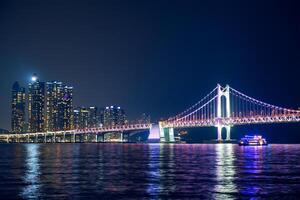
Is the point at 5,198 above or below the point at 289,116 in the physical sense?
below

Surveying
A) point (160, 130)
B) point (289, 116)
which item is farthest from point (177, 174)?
point (160, 130)

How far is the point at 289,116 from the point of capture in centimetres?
13125

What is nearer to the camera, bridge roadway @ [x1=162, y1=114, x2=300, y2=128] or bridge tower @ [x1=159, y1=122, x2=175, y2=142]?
bridge roadway @ [x1=162, y1=114, x2=300, y2=128]

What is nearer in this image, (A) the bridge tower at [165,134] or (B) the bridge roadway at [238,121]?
(B) the bridge roadway at [238,121]

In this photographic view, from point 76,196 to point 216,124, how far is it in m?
124

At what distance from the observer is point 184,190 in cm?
2659

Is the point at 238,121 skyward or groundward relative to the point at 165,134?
skyward

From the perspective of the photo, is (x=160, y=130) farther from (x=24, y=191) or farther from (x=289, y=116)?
(x=24, y=191)

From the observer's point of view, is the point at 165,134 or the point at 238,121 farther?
the point at 165,134

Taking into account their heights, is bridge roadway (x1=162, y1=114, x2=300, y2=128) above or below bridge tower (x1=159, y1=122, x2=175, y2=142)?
above

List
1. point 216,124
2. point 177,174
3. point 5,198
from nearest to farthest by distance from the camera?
point 5,198
point 177,174
point 216,124

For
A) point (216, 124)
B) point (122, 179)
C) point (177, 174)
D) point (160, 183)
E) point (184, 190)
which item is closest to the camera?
point (184, 190)

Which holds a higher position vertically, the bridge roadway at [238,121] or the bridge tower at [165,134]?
the bridge roadway at [238,121]

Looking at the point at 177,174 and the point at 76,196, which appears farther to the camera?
the point at 177,174
